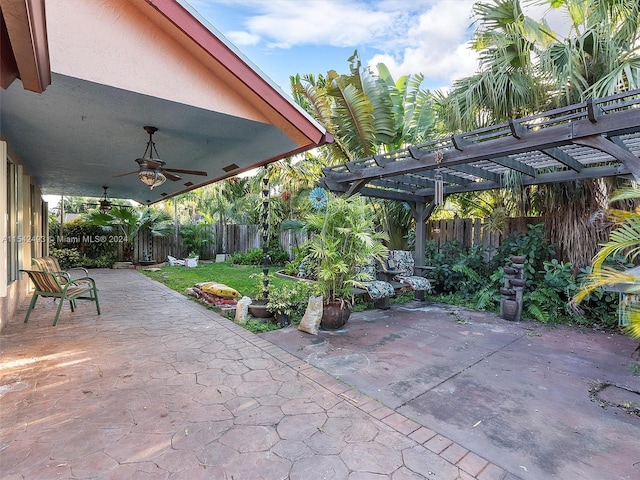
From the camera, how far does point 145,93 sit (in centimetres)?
297

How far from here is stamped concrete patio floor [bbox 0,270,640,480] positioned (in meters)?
1.97

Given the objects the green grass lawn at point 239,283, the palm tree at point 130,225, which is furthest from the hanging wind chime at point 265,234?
the palm tree at point 130,225

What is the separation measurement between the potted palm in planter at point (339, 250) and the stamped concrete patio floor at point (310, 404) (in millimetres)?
389

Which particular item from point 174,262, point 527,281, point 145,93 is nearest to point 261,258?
point 174,262

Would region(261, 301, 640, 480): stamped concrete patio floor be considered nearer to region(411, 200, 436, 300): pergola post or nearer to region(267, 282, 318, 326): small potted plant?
region(267, 282, 318, 326): small potted plant

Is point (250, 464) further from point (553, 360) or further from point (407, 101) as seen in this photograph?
point (407, 101)

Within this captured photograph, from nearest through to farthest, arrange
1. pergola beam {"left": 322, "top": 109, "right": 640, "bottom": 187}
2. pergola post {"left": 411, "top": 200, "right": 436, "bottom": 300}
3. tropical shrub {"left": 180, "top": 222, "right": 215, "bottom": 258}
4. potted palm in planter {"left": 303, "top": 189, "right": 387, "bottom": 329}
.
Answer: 1. pergola beam {"left": 322, "top": 109, "right": 640, "bottom": 187}
2. potted palm in planter {"left": 303, "top": 189, "right": 387, "bottom": 329}
3. pergola post {"left": 411, "top": 200, "right": 436, "bottom": 300}
4. tropical shrub {"left": 180, "top": 222, "right": 215, "bottom": 258}

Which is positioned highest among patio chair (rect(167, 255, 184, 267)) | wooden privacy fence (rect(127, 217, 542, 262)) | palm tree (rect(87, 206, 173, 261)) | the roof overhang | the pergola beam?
the roof overhang

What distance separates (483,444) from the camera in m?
2.20

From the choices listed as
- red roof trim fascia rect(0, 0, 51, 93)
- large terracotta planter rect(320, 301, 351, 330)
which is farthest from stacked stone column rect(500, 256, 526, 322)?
red roof trim fascia rect(0, 0, 51, 93)

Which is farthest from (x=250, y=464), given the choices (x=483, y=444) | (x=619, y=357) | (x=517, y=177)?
(x=517, y=177)

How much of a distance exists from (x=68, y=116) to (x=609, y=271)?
5526 mm

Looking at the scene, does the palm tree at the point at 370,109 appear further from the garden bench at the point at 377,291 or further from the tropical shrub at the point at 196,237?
the tropical shrub at the point at 196,237

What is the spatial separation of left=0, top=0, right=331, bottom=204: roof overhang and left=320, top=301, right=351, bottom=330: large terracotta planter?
2250 mm
